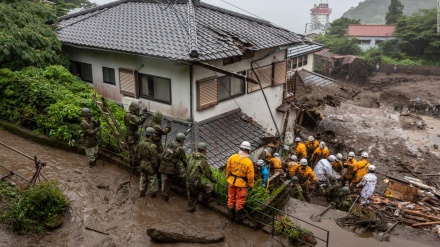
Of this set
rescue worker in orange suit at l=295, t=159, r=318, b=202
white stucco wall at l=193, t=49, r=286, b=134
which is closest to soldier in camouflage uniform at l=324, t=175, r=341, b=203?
rescue worker in orange suit at l=295, t=159, r=318, b=202

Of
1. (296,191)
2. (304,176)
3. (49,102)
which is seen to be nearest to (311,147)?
(304,176)

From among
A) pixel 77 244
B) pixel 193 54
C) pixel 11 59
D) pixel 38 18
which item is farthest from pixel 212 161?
pixel 38 18

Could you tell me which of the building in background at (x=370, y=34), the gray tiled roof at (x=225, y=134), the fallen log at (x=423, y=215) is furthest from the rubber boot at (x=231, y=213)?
the building in background at (x=370, y=34)

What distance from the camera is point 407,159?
72.4 ft

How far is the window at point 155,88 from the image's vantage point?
1407 cm

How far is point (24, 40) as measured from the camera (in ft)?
49.9

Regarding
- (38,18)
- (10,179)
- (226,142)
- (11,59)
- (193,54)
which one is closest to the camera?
(10,179)

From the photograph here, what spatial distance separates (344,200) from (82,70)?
13209mm

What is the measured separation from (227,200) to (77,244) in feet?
12.7

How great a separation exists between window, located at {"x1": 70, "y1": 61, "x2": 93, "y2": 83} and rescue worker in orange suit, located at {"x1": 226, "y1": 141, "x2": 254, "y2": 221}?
35.9 ft

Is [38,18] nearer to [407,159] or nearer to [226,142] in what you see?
[226,142]

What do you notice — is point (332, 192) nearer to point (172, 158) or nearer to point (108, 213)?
point (172, 158)

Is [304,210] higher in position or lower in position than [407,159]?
higher

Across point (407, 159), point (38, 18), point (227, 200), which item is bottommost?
point (407, 159)
